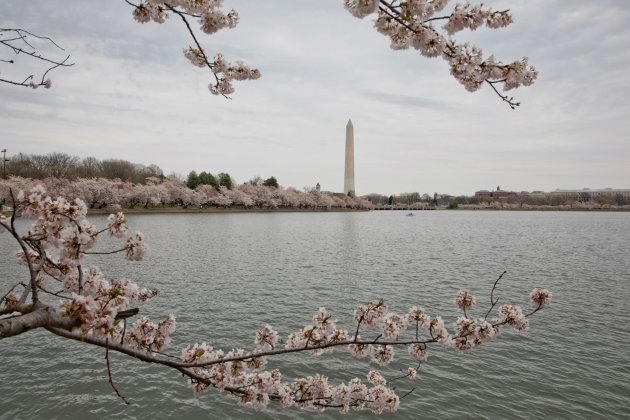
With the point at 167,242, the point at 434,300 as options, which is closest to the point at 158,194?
the point at 167,242

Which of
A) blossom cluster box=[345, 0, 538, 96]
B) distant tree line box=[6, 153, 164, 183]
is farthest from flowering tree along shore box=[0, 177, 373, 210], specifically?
blossom cluster box=[345, 0, 538, 96]

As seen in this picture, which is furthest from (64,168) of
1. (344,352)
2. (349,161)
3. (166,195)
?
(344,352)

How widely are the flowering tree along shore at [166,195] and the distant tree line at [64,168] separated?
280 inches

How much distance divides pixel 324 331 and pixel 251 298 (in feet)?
46.3

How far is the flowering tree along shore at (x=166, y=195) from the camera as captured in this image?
8119cm

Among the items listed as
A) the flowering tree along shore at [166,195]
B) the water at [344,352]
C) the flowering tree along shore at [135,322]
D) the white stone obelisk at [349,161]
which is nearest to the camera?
the flowering tree along shore at [135,322]

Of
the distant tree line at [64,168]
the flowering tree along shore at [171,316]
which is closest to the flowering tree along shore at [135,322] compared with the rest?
the flowering tree along shore at [171,316]

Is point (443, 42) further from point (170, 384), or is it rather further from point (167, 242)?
point (167, 242)

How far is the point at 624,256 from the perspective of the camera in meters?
35.9

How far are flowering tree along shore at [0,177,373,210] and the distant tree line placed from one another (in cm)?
711

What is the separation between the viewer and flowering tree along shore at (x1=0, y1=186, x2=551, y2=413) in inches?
→ 119

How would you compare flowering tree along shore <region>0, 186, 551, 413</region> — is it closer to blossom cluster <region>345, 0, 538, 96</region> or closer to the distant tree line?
blossom cluster <region>345, 0, 538, 96</region>

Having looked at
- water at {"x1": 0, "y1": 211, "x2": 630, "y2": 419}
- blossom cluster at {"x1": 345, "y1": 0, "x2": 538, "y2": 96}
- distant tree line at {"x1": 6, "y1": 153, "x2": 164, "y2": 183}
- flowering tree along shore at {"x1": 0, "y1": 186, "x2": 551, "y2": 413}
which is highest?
distant tree line at {"x1": 6, "y1": 153, "x2": 164, "y2": 183}

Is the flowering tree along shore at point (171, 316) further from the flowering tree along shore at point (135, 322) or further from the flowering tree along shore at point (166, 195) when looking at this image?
the flowering tree along shore at point (166, 195)
